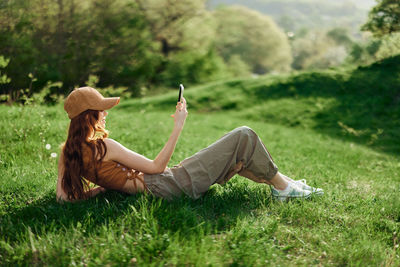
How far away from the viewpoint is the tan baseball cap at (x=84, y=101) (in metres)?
3.12

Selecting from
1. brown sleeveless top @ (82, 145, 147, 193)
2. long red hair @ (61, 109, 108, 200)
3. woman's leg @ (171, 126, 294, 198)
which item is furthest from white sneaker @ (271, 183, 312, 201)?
long red hair @ (61, 109, 108, 200)

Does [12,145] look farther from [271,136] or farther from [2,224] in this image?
[271,136]

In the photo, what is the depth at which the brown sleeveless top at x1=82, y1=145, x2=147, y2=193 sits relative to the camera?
10.8ft

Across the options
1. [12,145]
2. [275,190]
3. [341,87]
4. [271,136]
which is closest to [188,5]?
[341,87]

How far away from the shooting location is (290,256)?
2.82 meters

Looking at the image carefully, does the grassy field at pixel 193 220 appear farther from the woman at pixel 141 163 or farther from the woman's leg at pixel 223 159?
the woman's leg at pixel 223 159

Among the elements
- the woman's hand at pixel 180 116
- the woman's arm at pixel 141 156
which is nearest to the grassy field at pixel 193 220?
the woman's arm at pixel 141 156

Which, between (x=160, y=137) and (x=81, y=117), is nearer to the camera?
(x=81, y=117)

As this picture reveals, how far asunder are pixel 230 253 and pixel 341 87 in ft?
47.2

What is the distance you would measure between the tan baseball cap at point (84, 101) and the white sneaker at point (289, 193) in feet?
7.38

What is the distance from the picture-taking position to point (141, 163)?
11.0 ft

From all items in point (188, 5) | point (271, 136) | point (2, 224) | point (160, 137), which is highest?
point (188, 5)

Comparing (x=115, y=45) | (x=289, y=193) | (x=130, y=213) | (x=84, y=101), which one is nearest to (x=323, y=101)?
(x=289, y=193)

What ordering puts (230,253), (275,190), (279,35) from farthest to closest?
1. (279,35)
2. (275,190)
3. (230,253)
